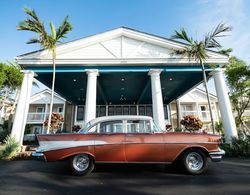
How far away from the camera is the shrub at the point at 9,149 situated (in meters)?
7.43

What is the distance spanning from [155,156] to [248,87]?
12.9 meters

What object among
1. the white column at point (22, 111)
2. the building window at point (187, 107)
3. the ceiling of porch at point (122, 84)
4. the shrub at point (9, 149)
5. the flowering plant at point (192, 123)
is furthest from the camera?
the building window at point (187, 107)

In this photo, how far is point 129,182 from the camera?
4.00m

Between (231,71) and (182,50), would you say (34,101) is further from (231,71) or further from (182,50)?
(231,71)

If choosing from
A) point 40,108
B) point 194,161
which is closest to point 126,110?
point 40,108

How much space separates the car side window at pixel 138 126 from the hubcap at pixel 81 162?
139cm

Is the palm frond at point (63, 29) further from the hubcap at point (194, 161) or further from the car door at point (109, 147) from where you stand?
the hubcap at point (194, 161)

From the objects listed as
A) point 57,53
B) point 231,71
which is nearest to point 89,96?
point 57,53

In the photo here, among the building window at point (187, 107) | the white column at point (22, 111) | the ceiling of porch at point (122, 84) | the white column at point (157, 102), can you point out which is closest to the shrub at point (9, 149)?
the white column at point (22, 111)

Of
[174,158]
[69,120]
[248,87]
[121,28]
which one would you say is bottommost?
[174,158]

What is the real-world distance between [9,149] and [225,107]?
11171 mm

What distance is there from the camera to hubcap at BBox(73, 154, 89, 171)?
4.54 metres

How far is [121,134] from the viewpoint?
15.2ft

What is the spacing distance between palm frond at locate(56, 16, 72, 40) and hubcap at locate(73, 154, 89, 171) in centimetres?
758
